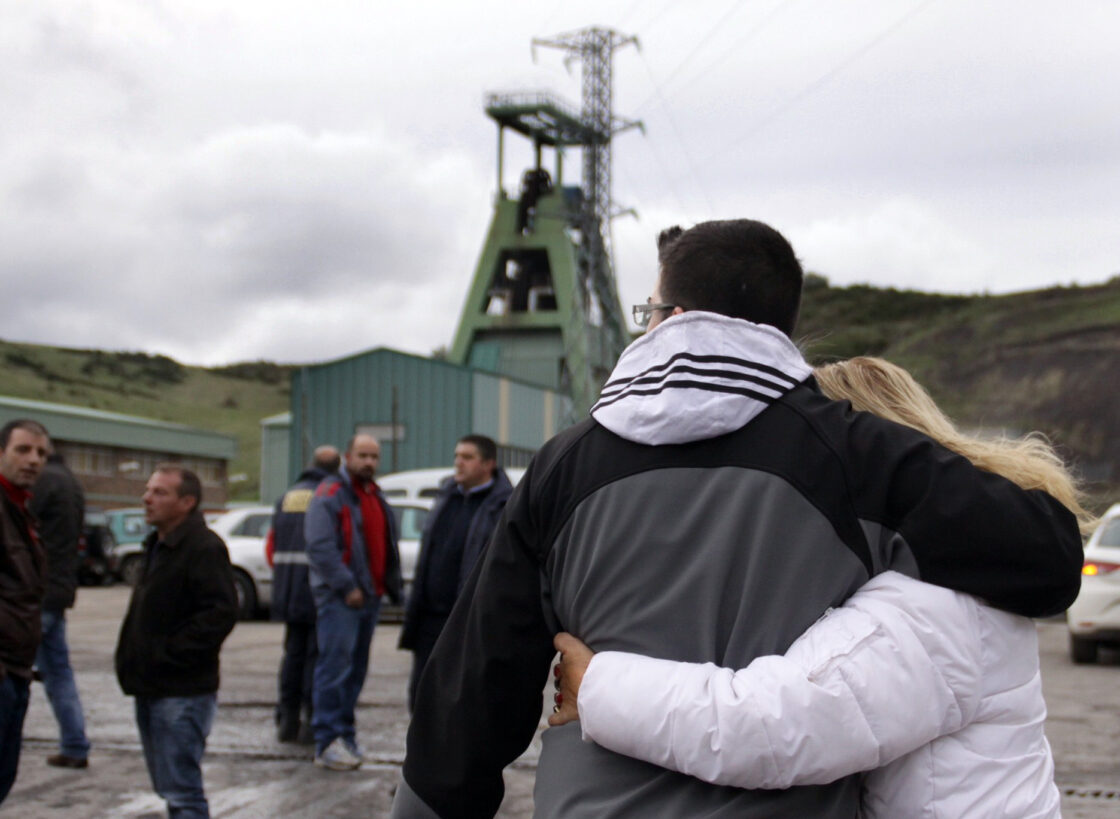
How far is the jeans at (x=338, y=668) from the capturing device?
24.2ft

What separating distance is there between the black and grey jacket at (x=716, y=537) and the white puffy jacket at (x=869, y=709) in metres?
0.05

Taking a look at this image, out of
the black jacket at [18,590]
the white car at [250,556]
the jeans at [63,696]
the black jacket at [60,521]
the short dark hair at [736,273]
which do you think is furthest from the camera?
the white car at [250,556]

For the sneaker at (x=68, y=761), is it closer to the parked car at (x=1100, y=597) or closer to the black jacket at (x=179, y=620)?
the black jacket at (x=179, y=620)

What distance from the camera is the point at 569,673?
6.83 feet

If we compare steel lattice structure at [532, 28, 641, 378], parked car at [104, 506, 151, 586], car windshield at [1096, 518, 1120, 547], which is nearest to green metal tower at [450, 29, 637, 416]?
steel lattice structure at [532, 28, 641, 378]

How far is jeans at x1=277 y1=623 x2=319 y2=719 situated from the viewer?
8.23 meters

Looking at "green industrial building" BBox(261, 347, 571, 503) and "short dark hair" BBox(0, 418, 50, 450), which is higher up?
"green industrial building" BBox(261, 347, 571, 503)

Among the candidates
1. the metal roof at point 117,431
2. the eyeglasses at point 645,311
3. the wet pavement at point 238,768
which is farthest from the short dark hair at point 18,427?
the metal roof at point 117,431

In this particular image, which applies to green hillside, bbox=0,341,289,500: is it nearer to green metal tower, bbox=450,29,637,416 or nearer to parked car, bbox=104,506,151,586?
green metal tower, bbox=450,29,637,416

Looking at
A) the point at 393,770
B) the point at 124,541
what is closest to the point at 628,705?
the point at 393,770

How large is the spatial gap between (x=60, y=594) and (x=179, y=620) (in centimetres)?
288

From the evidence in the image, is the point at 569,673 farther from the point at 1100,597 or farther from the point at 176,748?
the point at 1100,597

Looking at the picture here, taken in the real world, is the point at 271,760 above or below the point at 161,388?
below

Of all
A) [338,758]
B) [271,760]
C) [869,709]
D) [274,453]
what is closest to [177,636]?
[338,758]
